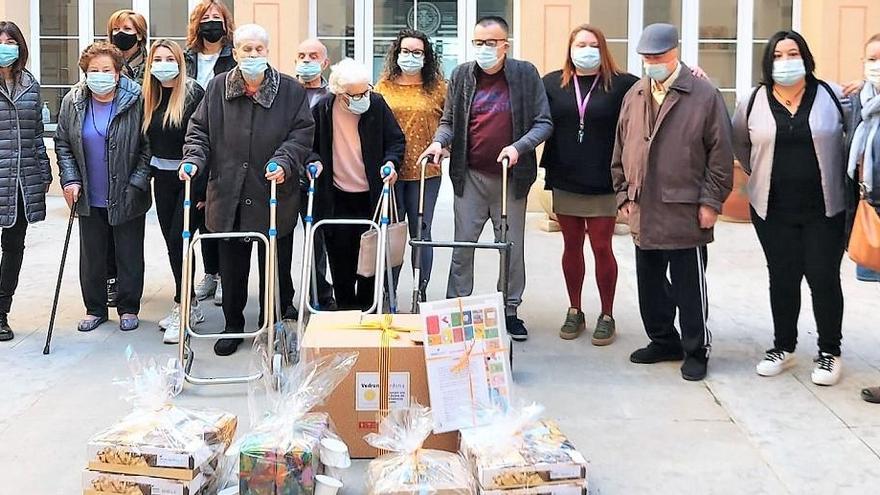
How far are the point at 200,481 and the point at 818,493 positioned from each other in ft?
7.49

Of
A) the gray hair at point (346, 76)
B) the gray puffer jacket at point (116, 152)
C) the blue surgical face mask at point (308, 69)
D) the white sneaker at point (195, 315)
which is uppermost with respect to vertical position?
the blue surgical face mask at point (308, 69)

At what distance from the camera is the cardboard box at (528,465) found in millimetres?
3332

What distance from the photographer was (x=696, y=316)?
5090mm

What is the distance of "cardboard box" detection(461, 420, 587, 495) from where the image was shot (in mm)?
3332

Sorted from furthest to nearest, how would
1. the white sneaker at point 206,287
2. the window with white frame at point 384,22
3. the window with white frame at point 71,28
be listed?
the window with white frame at point 71,28
the window with white frame at point 384,22
the white sneaker at point 206,287

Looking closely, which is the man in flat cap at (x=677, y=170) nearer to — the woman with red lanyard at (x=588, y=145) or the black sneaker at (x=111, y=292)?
the woman with red lanyard at (x=588, y=145)

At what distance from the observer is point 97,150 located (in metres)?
5.77

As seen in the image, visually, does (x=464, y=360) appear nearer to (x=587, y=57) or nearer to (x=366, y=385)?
(x=366, y=385)

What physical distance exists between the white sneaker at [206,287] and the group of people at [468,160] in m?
0.51

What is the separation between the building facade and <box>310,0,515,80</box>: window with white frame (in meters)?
0.01

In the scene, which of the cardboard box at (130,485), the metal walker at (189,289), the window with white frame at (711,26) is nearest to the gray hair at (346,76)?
the metal walker at (189,289)

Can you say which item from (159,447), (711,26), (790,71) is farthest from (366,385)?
(711,26)

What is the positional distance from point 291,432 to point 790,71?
3.00 meters

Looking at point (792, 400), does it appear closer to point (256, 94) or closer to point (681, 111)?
point (681, 111)
